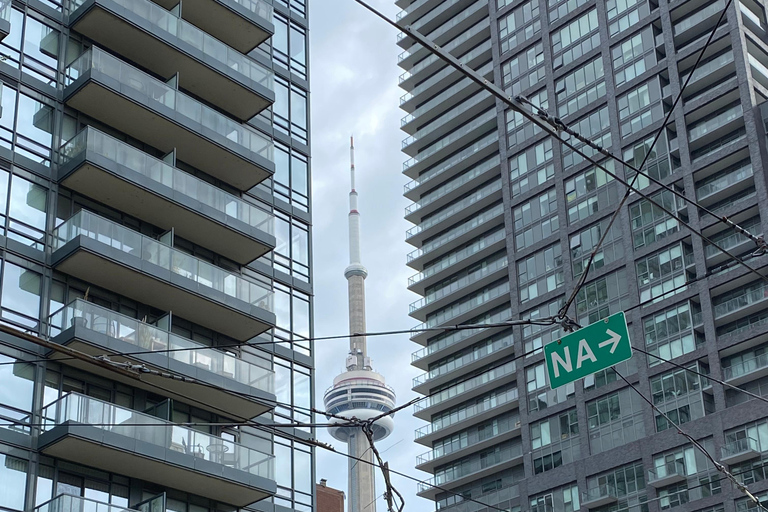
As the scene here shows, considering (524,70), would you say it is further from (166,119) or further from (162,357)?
(162,357)

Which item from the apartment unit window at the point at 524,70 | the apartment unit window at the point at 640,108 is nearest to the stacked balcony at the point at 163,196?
the apartment unit window at the point at 640,108

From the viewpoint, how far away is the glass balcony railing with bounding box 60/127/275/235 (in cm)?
3588

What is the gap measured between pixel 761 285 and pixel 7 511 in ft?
222

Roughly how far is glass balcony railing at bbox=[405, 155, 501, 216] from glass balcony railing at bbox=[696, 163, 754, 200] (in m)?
26.8

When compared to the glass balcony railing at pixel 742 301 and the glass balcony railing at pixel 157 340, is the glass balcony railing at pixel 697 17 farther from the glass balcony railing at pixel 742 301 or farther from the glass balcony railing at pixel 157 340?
the glass balcony railing at pixel 157 340

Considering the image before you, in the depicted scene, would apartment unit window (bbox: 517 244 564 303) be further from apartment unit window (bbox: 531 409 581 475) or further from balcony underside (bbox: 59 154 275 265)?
balcony underside (bbox: 59 154 275 265)

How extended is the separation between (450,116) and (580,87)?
22.1 meters

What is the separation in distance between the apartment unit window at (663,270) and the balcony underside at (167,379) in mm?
58592

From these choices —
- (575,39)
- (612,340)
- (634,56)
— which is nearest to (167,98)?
(612,340)

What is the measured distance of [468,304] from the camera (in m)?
116

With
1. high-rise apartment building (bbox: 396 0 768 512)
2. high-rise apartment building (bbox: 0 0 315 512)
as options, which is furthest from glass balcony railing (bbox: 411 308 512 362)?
high-rise apartment building (bbox: 0 0 315 512)

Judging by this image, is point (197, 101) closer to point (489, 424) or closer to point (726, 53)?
point (726, 53)

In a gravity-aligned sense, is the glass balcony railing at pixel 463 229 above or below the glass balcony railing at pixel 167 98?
above

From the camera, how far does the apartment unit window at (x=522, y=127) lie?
10975cm
